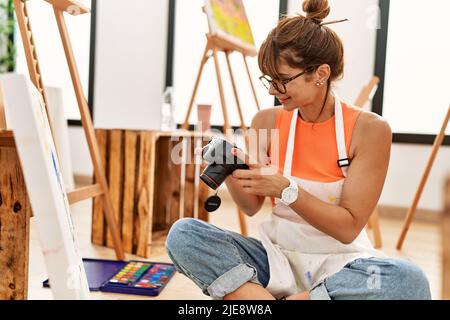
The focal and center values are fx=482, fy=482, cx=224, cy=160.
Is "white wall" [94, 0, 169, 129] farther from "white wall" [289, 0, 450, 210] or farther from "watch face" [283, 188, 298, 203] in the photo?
"watch face" [283, 188, 298, 203]

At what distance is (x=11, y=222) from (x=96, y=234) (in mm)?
1193

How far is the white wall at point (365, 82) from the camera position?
288 centimetres

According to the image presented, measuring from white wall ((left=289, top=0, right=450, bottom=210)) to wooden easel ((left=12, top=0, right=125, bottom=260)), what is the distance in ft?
5.87

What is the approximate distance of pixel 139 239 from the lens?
1896 mm

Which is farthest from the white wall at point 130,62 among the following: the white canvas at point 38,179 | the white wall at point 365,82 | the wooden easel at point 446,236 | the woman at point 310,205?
the wooden easel at point 446,236

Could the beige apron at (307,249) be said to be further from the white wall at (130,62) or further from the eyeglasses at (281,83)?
the white wall at (130,62)

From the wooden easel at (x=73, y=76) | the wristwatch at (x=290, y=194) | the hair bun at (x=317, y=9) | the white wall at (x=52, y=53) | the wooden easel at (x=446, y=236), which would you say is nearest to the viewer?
the wooden easel at (x=446, y=236)

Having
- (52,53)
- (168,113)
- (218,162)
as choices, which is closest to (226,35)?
(168,113)

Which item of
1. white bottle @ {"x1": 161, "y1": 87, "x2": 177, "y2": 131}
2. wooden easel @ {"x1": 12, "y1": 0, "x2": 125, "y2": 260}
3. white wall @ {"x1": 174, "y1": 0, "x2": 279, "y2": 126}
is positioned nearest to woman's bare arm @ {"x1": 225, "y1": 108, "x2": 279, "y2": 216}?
wooden easel @ {"x1": 12, "y1": 0, "x2": 125, "y2": 260}

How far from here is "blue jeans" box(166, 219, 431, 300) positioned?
3.30ft

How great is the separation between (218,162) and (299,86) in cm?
26

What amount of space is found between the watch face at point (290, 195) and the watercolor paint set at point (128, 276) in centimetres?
64
